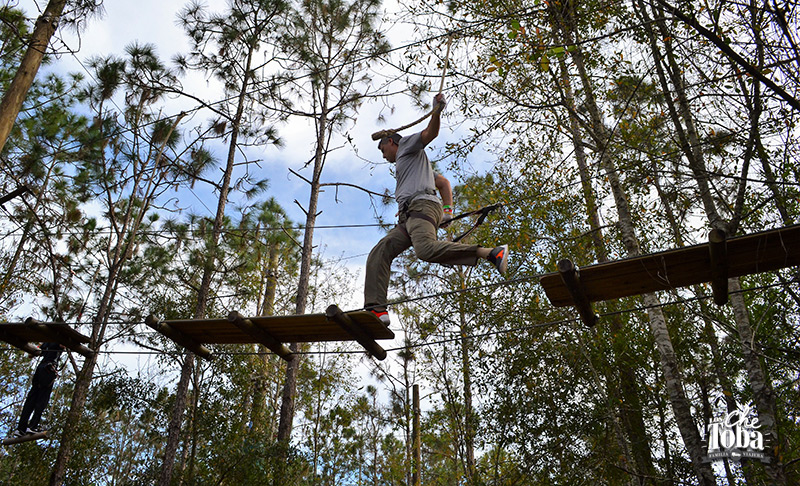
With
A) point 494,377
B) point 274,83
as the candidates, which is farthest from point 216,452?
point 274,83

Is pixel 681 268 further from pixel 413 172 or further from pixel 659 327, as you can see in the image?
pixel 659 327


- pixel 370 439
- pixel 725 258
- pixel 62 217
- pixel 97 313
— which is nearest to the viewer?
pixel 725 258

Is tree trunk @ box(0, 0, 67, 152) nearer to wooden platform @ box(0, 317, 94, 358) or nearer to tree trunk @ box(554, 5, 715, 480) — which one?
wooden platform @ box(0, 317, 94, 358)

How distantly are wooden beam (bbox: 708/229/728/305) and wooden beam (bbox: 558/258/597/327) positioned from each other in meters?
0.83

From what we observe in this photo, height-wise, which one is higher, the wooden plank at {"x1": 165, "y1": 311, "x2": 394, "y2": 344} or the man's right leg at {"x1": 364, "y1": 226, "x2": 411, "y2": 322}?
the man's right leg at {"x1": 364, "y1": 226, "x2": 411, "y2": 322}

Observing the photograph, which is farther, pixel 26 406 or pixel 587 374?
pixel 587 374

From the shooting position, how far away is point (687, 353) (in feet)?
31.3

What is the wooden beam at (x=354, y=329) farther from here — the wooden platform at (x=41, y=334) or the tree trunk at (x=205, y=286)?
the tree trunk at (x=205, y=286)

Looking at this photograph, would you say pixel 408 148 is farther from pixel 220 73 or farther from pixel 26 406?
pixel 220 73

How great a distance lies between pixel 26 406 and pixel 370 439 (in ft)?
48.5

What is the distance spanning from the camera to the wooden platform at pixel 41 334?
5258 mm
